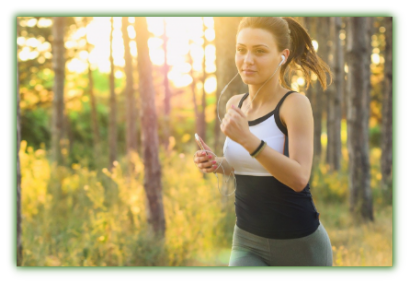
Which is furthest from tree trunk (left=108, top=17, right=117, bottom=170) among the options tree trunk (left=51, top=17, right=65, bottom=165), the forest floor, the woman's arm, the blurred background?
the woman's arm

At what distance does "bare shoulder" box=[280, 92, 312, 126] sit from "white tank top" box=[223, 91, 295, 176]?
29 mm

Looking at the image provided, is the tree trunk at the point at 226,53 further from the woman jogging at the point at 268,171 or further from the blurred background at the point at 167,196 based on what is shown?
the woman jogging at the point at 268,171

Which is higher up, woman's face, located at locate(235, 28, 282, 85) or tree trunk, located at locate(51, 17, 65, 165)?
tree trunk, located at locate(51, 17, 65, 165)

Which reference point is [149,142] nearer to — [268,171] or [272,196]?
[272,196]

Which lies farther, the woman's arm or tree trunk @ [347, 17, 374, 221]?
tree trunk @ [347, 17, 374, 221]

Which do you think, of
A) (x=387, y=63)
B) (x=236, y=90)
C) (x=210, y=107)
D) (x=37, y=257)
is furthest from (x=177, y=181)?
(x=210, y=107)

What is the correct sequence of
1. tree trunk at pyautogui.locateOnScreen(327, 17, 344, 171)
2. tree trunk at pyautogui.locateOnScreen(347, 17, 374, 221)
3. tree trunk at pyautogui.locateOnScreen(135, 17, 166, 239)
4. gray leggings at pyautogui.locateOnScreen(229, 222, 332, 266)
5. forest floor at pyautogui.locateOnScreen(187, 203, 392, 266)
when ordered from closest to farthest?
gray leggings at pyautogui.locateOnScreen(229, 222, 332, 266), forest floor at pyautogui.locateOnScreen(187, 203, 392, 266), tree trunk at pyautogui.locateOnScreen(135, 17, 166, 239), tree trunk at pyautogui.locateOnScreen(347, 17, 374, 221), tree trunk at pyautogui.locateOnScreen(327, 17, 344, 171)

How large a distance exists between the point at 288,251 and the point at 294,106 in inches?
31.4

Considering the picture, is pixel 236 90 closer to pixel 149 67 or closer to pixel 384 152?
pixel 149 67

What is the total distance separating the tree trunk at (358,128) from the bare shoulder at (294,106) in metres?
5.24

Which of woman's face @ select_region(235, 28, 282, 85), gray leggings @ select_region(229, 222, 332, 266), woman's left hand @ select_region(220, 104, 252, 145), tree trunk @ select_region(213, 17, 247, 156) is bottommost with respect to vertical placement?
gray leggings @ select_region(229, 222, 332, 266)

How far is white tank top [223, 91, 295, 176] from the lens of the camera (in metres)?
2.13

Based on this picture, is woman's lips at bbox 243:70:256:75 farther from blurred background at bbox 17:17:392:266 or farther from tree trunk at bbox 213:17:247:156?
tree trunk at bbox 213:17:247:156

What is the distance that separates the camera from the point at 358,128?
273 inches
